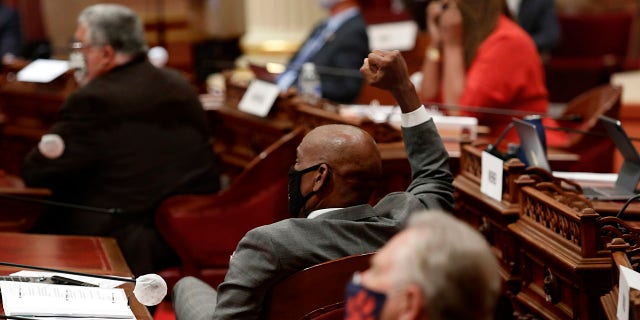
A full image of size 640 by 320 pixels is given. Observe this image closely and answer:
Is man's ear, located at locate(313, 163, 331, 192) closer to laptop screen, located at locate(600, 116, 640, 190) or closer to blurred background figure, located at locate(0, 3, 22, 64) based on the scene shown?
laptop screen, located at locate(600, 116, 640, 190)

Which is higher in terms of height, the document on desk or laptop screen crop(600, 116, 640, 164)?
laptop screen crop(600, 116, 640, 164)

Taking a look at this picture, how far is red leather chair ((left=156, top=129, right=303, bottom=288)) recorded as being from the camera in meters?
4.01

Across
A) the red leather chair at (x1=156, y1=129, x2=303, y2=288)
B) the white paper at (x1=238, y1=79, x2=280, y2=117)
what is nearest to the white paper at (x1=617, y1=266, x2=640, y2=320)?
the red leather chair at (x1=156, y1=129, x2=303, y2=288)

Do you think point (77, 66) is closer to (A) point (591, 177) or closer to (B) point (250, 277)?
(A) point (591, 177)

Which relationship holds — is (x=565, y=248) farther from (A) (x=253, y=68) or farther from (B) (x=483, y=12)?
(A) (x=253, y=68)

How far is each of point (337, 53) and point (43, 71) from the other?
5.52ft

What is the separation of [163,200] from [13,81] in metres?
1.99

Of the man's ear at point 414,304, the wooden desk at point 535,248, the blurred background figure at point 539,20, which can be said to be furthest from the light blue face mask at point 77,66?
the man's ear at point 414,304

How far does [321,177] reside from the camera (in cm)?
252

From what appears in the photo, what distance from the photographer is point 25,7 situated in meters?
9.83

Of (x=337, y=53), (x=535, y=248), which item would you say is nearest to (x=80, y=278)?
(x=535, y=248)

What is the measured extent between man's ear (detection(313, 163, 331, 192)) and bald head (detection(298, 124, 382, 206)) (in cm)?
1

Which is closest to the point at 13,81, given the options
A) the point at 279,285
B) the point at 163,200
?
the point at 163,200

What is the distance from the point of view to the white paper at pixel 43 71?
561 centimetres
